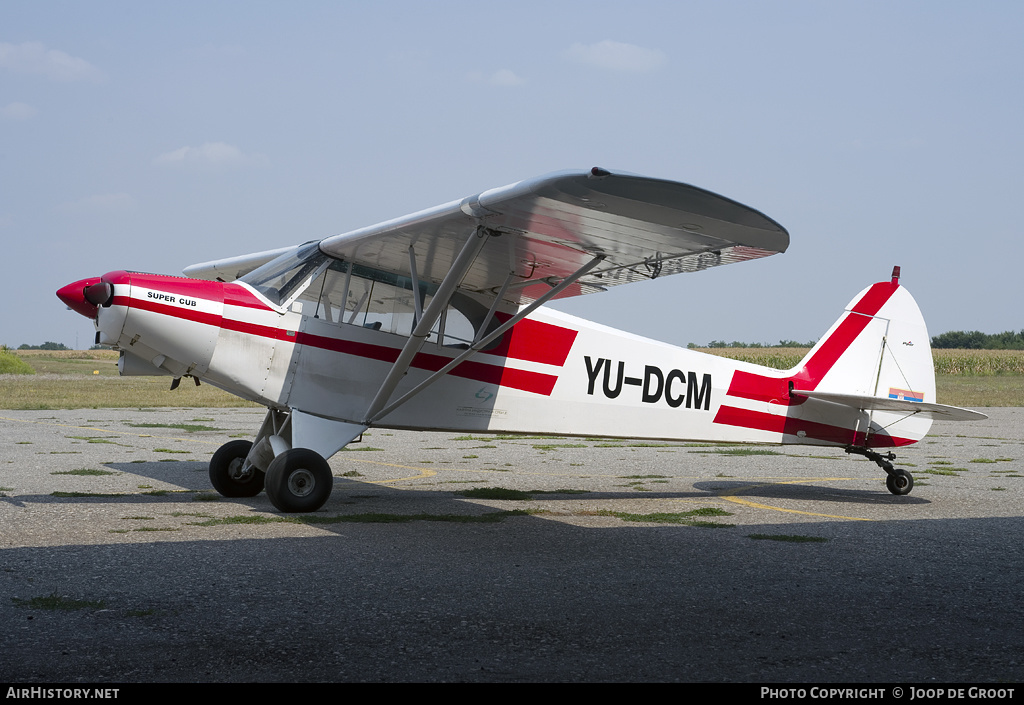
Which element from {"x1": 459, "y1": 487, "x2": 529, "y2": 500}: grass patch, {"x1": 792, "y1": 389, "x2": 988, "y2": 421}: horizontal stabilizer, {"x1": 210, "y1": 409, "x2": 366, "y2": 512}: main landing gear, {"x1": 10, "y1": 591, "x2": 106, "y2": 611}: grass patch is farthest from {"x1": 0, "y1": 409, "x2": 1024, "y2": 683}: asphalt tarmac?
{"x1": 792, "y1": 389, "x2": 988, "y2": 421}: horizontal stabilizer

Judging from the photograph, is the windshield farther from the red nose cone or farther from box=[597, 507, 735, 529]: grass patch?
box=[597, 507, 735, 529]: grass patch

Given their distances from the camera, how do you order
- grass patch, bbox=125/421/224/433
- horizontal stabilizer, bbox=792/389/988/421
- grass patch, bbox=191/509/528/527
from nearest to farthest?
grass patch, bbox=191/509/528/527, horizontal stabilizer, bbox=792/389/988/421, grass patch, bbox=125/421/224/433

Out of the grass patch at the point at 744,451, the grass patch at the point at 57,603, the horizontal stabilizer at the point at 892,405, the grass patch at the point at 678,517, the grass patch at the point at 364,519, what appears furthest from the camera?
the grass patch at the point at 744,451

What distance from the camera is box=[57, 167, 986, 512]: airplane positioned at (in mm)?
7621

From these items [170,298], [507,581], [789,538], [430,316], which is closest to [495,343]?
[430,316]

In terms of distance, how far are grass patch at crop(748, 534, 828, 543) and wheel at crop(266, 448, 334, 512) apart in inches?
160

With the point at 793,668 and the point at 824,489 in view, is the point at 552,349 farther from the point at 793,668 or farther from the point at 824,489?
the point at 793,668

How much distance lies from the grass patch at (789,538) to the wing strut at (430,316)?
3.51m

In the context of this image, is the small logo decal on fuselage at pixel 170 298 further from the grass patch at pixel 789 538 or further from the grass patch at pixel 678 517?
the grass patch at pixel 789 538

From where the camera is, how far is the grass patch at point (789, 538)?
7438 mm

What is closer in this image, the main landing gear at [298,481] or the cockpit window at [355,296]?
the main landing gear at [298,481]

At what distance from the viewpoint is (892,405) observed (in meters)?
10.8

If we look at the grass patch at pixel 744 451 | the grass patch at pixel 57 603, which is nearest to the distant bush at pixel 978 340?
the grass patch at pixel 744 451

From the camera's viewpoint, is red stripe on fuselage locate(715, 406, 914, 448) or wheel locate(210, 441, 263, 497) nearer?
wheel locate(210, 441, 263, 497)
